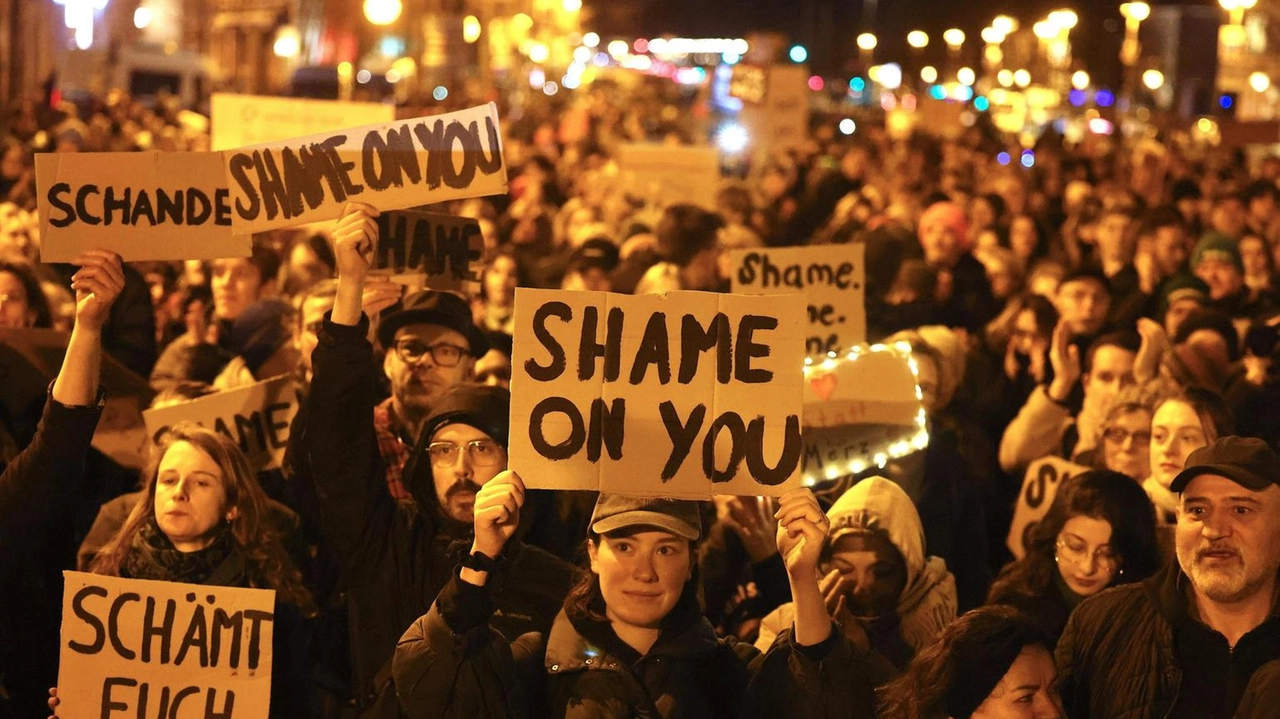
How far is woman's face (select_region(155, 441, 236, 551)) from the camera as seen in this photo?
471cm

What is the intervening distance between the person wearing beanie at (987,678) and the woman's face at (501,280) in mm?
5605

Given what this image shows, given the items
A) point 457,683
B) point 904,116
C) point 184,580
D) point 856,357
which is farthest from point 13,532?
point 904,116

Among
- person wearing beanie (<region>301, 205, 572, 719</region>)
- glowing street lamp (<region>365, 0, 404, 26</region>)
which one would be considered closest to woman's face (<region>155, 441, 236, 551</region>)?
person wearing beanie (<region>301, 205, 572, 719</region>)

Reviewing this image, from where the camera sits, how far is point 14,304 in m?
6.69

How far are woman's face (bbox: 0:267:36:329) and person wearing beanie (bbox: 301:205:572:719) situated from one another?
2.37 meters

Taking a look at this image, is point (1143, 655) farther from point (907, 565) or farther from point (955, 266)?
point (955, 266)

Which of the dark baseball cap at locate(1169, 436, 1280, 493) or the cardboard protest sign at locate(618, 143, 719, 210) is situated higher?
the cardboard protest sign at locate(618, 143, 719, 210)

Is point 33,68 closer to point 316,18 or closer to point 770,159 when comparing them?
point 770,159

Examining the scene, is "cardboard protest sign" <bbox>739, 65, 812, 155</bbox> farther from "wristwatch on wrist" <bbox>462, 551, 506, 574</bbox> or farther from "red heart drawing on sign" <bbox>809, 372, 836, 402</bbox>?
"wristwatch on wrist" <bbox>462, 551, 506, 574</bbox>

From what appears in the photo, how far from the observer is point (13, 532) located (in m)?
4.65

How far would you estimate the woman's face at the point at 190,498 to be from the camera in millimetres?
4711

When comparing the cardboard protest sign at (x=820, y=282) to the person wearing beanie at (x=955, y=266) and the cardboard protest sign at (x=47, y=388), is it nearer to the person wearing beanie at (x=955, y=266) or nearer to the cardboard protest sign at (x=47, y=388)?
the person wearing beanie at (x=955, y=266)

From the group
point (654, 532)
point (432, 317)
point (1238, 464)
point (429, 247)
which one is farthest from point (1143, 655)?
point (429, 247)

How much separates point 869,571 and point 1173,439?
1350 millimetres
